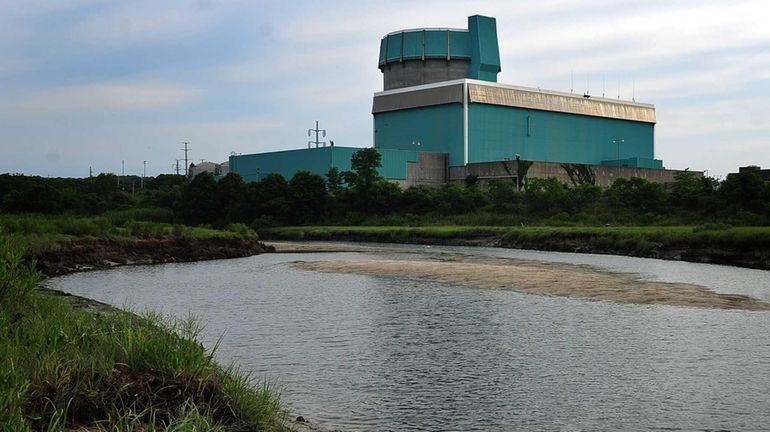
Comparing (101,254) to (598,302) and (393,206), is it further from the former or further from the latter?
(393,206)

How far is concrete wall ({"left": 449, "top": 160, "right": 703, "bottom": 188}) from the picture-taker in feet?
274

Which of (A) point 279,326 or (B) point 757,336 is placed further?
(A) point 279,326

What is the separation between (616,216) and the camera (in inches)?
2473

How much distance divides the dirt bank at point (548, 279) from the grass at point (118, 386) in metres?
15.9

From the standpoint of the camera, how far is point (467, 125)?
91.4 metres

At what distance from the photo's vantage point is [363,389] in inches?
489

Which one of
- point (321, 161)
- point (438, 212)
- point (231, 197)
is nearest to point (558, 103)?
point (321, 161)

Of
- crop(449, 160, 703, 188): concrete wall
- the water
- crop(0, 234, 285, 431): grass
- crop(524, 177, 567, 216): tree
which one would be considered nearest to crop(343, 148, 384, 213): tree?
crop(449, 160, 703, 188): concrete wall

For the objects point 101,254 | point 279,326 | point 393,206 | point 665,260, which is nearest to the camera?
point 279,326

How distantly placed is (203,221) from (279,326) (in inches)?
2737

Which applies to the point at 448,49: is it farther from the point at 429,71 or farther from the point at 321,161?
the point at 321,161

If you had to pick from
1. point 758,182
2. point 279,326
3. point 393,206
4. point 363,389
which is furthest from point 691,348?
point 393,206

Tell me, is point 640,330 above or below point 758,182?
below

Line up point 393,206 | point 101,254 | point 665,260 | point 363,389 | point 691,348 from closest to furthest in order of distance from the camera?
point 363,389 < point 691,348 < point 101,254 < point 665,260 < point 393,206
